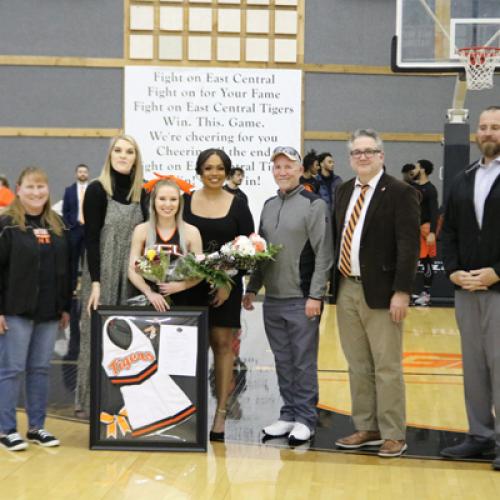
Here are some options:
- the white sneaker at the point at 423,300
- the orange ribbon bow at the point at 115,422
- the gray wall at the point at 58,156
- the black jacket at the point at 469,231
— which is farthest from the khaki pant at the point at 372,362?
the gray wall at the point at 58,156

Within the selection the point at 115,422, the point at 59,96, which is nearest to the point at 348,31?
the point at 59,96

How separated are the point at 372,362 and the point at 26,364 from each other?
1.86 m

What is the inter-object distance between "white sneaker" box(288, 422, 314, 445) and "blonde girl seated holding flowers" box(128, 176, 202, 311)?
909 millimetres

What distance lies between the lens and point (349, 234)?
202 inches

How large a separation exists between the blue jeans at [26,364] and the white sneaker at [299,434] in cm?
134

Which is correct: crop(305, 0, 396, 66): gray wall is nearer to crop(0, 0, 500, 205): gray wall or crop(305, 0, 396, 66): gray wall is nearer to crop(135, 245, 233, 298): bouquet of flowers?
crop(0, 0, 500, 205): gray wall

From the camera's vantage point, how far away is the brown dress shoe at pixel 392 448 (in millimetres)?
4977

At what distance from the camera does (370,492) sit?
4336 mm

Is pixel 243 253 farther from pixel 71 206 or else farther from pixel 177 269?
pixel 71 206

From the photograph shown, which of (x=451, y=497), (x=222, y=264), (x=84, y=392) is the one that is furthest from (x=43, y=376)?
(x=451, y=497)

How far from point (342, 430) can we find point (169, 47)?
10392mm

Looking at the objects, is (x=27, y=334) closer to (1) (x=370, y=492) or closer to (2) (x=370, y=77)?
(1) (x=370, y=492)

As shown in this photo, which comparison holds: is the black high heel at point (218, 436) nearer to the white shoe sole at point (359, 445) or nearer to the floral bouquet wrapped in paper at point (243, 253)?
the white shoe sole at point (359, 445)

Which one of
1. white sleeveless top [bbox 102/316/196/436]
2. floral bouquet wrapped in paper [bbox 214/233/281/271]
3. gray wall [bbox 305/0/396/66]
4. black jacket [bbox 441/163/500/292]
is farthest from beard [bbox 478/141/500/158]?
gray wall [bbox 305/0/396/66]
